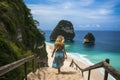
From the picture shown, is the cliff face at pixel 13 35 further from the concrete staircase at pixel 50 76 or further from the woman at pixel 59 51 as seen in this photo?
the woman at pixel 59 51

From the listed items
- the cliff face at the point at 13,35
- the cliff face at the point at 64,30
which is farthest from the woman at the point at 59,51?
the cliff face at the point at 64,30

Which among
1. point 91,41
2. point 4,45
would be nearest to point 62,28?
point 91,41

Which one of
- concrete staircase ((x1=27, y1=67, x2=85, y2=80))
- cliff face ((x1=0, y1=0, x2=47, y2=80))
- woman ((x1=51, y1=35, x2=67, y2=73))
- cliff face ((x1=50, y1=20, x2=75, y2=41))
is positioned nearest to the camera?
cliff face ((x1=0, y1=0, x2=47, y2=80))

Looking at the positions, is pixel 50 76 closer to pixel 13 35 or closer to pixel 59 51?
pixel 59 51

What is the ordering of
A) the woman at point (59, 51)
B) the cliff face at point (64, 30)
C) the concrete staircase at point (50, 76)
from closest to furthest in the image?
the concrete staircase at point (50, 76), the woman at point (59, 51), the cliff face at point (64, 30)

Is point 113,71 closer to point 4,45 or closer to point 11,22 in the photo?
point 4,45

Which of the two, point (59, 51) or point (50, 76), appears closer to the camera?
point (50, 76)

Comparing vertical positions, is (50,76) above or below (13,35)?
below

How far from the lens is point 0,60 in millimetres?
7152

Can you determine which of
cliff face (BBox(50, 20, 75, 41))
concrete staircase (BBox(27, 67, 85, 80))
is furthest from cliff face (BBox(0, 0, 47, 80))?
cliff face (BBox(50, 20, 75, 41))

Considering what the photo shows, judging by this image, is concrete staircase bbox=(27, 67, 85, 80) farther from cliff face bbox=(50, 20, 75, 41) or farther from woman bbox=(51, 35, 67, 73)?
cliff face bbox=(50, 20, 75, 41)

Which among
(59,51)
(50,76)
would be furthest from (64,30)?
(50,76)

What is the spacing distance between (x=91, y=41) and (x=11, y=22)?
414ft

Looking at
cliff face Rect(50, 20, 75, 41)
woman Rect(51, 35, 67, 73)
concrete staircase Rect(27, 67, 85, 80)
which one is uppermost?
woman Rect(51, 35, 67, 73)
